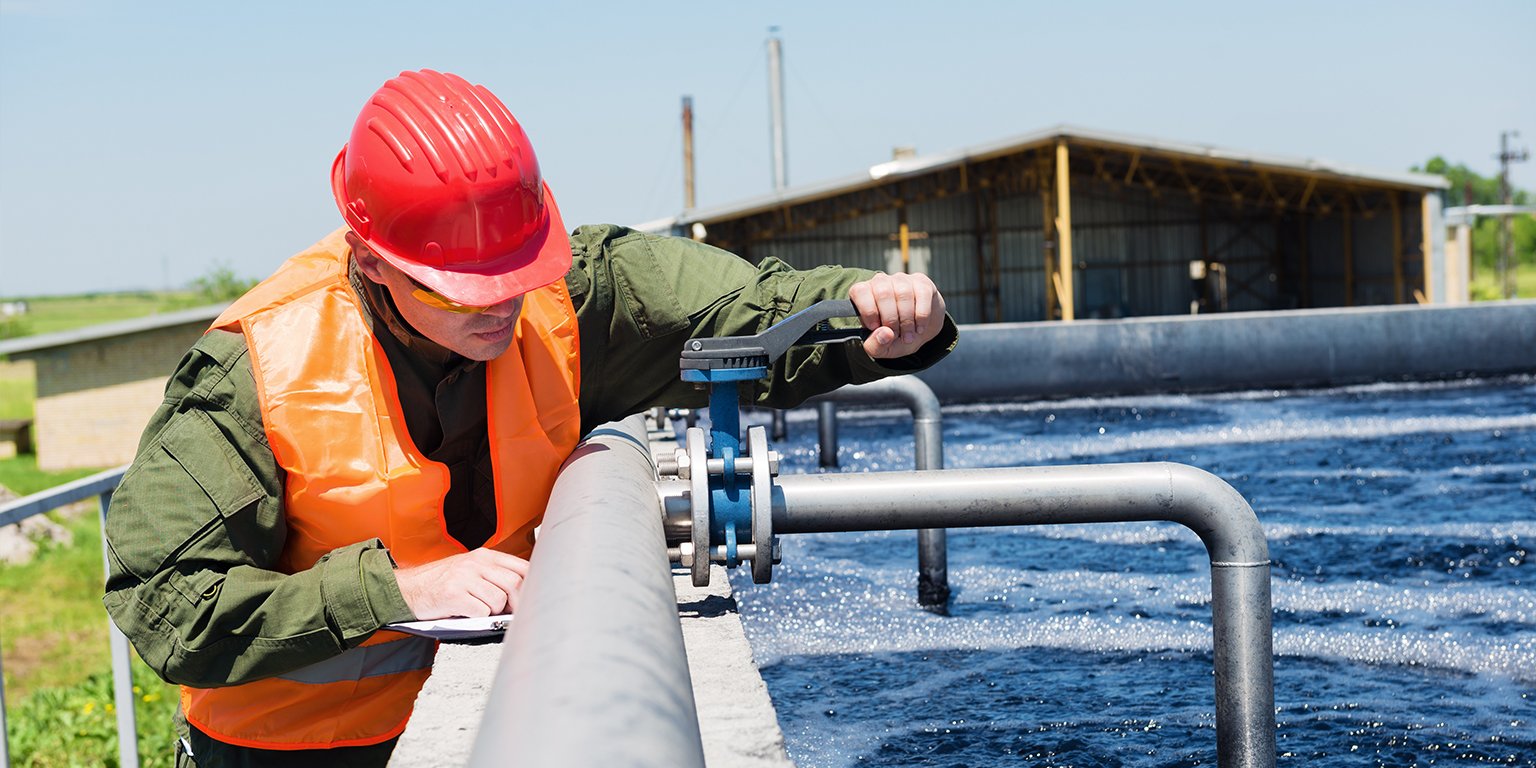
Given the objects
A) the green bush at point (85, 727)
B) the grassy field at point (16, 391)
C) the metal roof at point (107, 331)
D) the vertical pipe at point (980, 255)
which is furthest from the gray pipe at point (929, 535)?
the grassy field at point (16, 391)

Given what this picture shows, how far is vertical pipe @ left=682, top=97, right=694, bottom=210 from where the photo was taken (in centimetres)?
3475

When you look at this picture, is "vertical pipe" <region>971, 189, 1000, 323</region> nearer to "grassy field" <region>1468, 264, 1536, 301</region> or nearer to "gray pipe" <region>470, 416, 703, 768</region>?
"grassy field" <region>1468, 264, 1536, 301</region>

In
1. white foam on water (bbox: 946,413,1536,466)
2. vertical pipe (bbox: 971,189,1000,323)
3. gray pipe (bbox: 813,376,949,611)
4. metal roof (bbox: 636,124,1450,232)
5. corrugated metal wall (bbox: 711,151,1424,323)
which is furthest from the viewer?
vertical pipe (bbox: 971,189,1000,323)

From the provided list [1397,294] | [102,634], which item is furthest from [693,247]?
[1397,294]

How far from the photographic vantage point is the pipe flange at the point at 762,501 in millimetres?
1922

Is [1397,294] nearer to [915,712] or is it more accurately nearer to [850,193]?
[850,193]

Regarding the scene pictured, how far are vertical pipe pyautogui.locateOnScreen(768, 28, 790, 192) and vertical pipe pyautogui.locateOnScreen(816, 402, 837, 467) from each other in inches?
925

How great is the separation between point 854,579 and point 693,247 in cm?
305

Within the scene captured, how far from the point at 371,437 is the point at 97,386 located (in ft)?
77.6

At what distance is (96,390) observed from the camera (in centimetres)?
2297

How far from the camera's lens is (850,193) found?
85.3ft

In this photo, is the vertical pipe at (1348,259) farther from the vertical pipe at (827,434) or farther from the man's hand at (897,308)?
the man's hand at (897,308)

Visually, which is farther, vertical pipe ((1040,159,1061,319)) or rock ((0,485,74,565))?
vertical pipe ((1040,159,1061,319))

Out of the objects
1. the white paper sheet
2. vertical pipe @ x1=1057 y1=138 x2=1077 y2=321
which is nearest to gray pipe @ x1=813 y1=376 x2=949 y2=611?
the white paper sheet
